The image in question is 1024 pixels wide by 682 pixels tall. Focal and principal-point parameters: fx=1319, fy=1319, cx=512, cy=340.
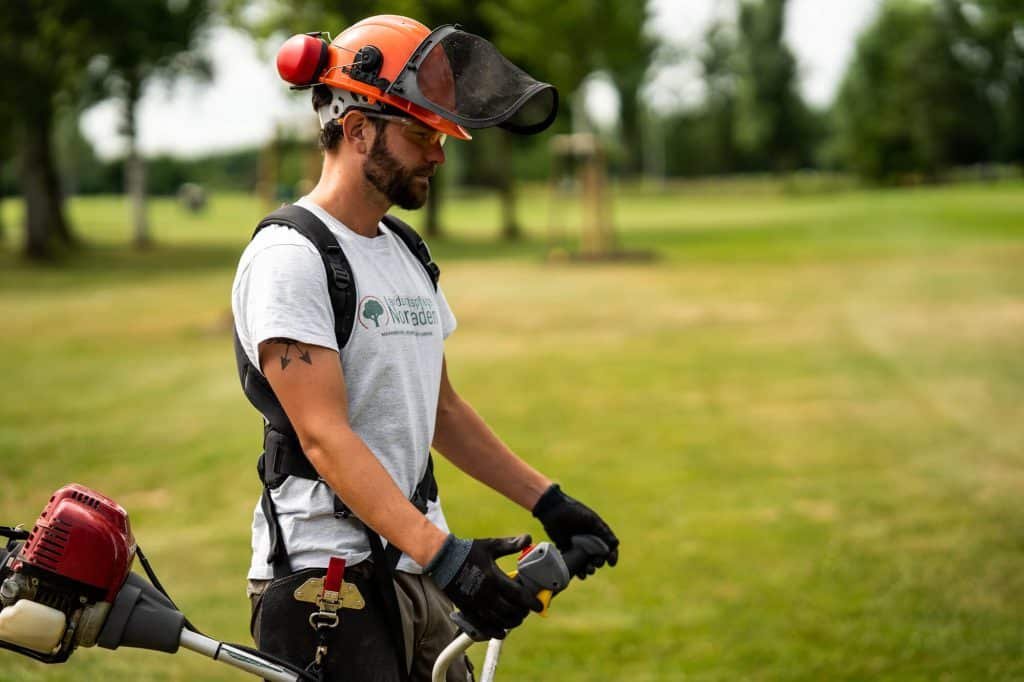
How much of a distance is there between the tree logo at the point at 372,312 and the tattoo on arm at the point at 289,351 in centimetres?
18

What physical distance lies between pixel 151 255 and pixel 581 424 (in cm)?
2843

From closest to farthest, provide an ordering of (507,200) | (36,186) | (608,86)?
1. (36,186)
2. (507,200)
3. (608,86)

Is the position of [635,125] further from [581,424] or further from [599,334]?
[581,424]

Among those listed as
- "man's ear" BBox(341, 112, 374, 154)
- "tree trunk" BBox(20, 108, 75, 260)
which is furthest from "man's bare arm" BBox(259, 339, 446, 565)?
"tree trunk" BBox(20, 108, 75, 260)

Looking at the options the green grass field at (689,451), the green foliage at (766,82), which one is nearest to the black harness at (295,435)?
the green grass field at (689,451)

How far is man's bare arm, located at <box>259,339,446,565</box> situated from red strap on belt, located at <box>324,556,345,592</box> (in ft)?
0.75

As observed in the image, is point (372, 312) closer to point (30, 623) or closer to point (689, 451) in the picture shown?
point (30, 623)

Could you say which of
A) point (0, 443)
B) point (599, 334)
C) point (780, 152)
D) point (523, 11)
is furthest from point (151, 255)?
point (780, 152)

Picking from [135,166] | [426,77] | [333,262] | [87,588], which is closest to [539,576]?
[333,262]

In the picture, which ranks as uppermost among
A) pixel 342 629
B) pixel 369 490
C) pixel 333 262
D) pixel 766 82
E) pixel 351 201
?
pixel 766 82

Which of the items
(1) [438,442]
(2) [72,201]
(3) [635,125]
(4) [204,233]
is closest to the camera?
(1) [438,442]

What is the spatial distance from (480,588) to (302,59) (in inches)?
48.4

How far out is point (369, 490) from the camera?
2.67m

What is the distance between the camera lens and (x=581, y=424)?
1159 centimetres
